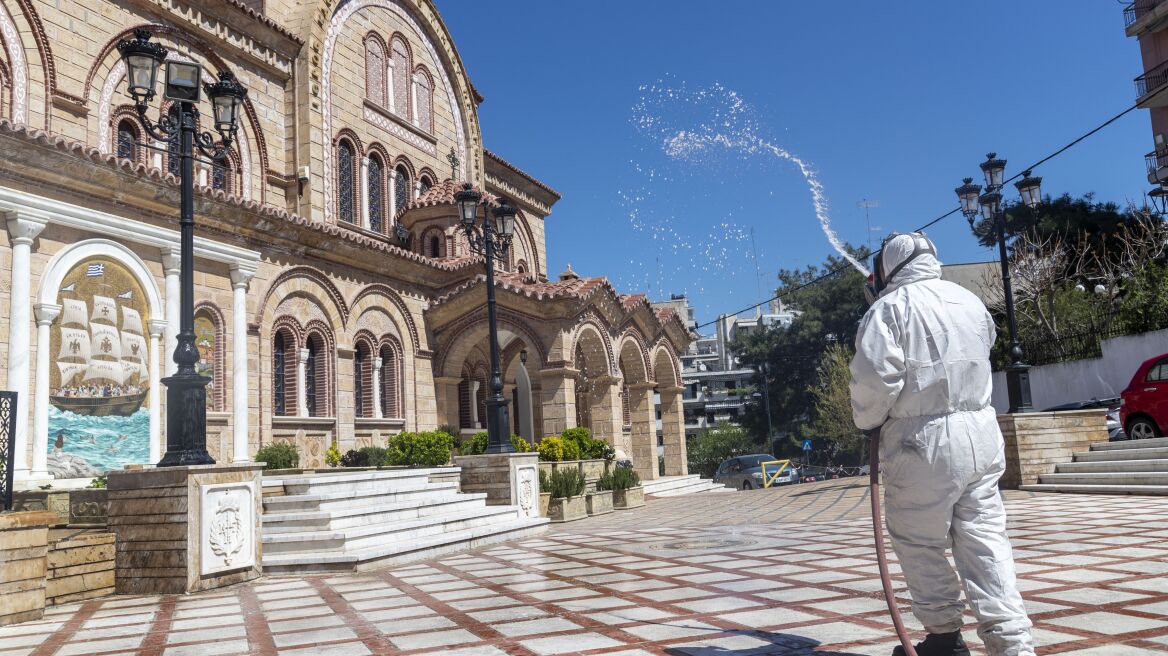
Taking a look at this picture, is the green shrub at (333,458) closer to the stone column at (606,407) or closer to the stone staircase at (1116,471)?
the stone column at (606,407)

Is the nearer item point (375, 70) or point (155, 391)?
point (155, 391)

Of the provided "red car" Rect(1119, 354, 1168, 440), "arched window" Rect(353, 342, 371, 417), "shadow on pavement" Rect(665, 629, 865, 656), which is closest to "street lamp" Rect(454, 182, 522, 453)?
"arched window" Rect(353, 342, 371, 417)

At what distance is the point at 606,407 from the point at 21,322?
13453 millimetres

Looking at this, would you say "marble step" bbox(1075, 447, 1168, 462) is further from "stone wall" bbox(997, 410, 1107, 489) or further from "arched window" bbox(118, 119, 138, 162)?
"arched window" bbox(118, 119, 138, 162)

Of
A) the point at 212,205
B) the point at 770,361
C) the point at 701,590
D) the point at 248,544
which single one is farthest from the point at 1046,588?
the point at 770,361

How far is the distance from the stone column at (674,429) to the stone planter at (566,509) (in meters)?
11.9

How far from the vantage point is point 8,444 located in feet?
24.7

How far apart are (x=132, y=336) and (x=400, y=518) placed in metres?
6.29

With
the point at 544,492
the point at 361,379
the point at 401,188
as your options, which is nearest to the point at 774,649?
the point at 544,492

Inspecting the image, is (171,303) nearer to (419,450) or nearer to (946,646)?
(419,450)

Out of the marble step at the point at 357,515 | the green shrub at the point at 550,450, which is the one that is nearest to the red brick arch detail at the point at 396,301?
the green shrub at the point at 550,450

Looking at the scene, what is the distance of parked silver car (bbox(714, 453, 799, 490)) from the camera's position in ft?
93.7

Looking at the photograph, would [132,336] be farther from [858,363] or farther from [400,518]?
[858,363]

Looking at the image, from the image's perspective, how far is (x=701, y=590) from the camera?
6.61 m
